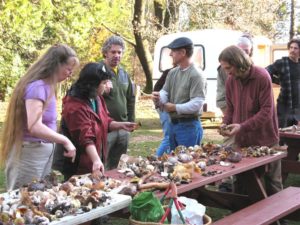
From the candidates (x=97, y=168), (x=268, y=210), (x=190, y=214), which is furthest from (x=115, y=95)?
(x=190, y=214)

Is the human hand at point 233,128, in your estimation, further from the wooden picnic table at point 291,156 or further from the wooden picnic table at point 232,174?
the wooden picnic table at point 291,156

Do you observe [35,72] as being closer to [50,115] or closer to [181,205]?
[50,115]

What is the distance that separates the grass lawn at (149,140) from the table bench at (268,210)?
672 millimetres

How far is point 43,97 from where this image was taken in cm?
322

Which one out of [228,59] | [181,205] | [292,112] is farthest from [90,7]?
[181,205]

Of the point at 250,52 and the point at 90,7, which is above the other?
the point at 90,7

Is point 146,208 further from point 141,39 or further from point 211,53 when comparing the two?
point 141,39

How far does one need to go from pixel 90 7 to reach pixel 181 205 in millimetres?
8102

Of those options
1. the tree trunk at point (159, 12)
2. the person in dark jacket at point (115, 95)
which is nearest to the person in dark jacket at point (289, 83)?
the person in dark jacket at point (115, 95)

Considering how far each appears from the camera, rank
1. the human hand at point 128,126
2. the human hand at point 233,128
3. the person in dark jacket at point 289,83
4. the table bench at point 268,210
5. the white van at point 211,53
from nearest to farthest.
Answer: the table bench at point 268,210
the human hand at point 128,126
the human hand at point 233,128
the person in dark jacket at point 289,83
the white van at point 211,53

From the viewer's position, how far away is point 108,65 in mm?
4641

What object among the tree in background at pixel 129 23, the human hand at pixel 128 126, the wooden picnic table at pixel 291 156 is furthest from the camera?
the tree in background at pixel 129 23

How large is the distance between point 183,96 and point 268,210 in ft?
4.43

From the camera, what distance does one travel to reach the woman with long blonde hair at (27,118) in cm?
325
